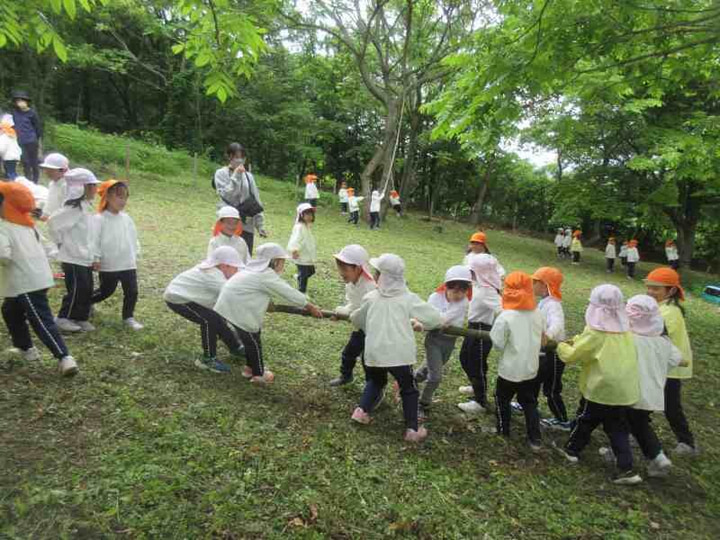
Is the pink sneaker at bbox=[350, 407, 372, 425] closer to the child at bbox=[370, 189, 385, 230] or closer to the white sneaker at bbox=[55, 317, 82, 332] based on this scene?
the white sneaker at bbox=[55, 317, 82, 332]

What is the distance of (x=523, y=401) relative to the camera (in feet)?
14.4

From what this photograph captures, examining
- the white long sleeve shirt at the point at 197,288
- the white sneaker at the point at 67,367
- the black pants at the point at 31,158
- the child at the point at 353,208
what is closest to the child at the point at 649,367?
the white long sleeve shirt at the point at 197,288

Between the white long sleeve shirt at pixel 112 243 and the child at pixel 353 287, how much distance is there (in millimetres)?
2364

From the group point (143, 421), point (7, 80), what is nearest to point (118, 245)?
point (143, 421)

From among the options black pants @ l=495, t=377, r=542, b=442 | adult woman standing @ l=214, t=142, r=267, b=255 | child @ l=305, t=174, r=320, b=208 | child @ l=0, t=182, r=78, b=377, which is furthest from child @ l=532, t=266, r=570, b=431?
child @ l=305, t=174, r=320, b=208

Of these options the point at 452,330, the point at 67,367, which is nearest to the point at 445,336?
the point at 452,330

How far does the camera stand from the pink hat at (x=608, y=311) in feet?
Result: 13.0

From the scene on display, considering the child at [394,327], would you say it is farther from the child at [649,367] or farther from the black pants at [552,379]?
the child at [649,367]

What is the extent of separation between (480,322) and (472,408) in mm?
894

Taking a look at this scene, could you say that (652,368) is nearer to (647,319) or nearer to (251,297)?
(647,319)

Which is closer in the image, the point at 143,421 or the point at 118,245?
the point at 143,421

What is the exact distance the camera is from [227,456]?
3609 mm

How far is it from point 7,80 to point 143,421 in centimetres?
2269

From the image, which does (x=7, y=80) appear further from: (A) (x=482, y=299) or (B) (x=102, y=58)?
(A) (x=482, y=299)
